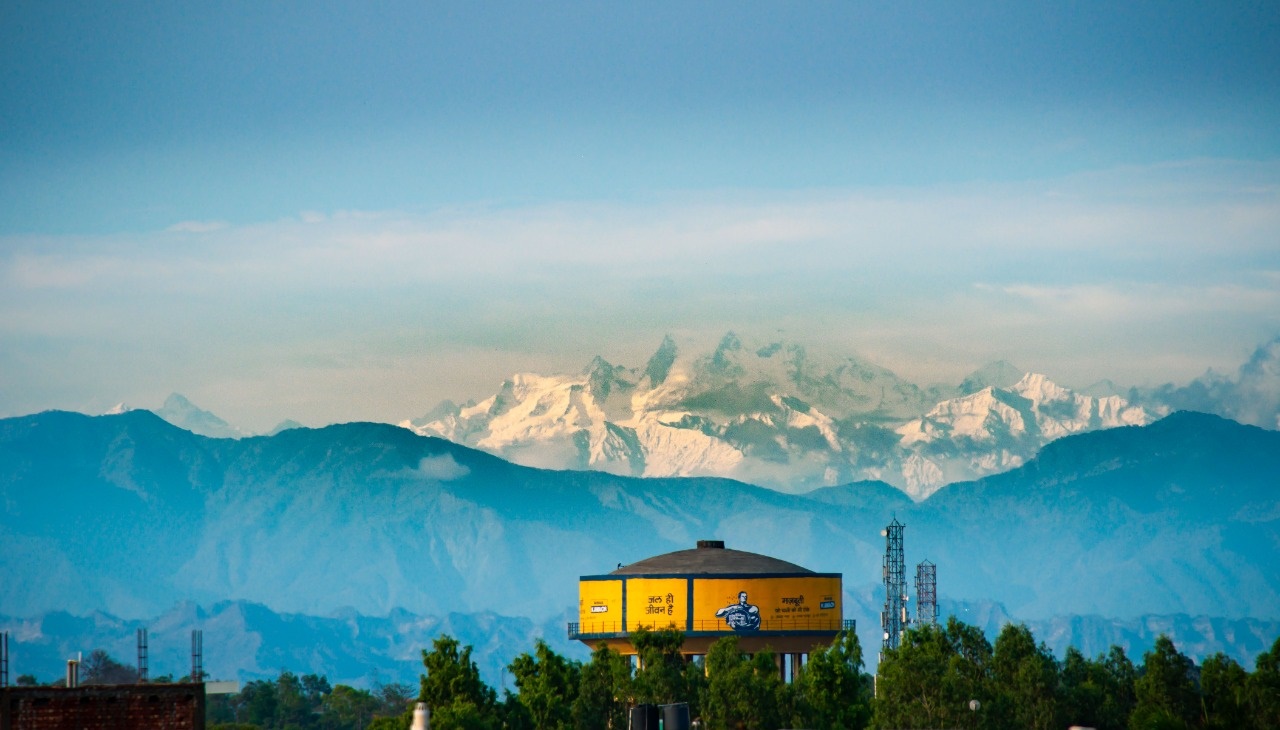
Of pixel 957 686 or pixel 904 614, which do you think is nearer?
pixel 957 686

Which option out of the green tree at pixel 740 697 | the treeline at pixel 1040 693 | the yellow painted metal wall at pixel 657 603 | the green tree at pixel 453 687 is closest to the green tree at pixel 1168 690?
the treeline at pixel 1040 693

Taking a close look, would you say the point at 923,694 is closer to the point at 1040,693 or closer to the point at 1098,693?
the point at 1040,693

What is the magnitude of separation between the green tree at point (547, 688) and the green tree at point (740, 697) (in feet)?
30.3

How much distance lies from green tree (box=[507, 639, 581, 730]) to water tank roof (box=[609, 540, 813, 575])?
7.40m

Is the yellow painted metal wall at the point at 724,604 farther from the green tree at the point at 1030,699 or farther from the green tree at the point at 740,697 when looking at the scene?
the green tree at the point at 1030,699

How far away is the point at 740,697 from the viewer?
133m

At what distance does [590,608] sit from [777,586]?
1279 cm

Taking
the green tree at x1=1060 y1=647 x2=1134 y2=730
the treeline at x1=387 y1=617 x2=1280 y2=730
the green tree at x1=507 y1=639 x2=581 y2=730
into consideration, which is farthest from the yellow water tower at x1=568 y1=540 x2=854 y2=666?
the green tree at x1=1060 y1=647 x2=1134 y2=730

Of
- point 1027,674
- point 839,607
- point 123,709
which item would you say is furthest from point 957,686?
point 123,709

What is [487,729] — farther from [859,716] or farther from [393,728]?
[859,716]

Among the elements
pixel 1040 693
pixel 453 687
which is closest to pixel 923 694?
pixel 1040 693

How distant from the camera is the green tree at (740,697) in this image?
133375 mm

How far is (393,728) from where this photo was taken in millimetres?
124562

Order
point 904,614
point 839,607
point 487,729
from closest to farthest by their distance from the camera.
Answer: point 487,729, point 839,607, point 904,614
